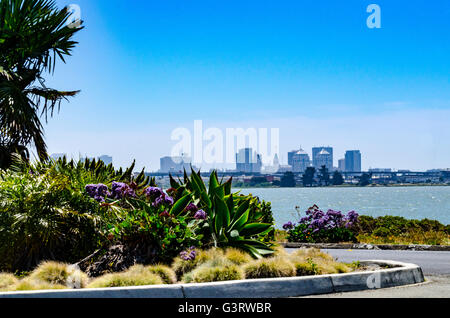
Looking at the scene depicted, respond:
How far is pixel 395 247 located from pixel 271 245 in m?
8.07

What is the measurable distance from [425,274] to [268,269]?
158 inches

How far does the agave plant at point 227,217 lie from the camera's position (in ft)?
32.2

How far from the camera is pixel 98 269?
8891mm

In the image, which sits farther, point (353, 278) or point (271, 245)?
point (271, 245)

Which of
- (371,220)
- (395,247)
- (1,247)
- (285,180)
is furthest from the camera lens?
(285,180)

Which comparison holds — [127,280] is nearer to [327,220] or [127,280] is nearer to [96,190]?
[96,190]

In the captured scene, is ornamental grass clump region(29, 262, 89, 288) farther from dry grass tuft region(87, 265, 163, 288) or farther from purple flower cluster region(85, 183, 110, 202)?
purple flower cluster region(85, 183, 110, 202)

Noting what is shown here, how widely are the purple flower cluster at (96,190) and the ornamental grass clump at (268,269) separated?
3.13 m

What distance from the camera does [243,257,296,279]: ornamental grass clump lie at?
7977 millimetres

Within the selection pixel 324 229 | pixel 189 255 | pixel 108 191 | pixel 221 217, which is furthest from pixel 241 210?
pixel 324 229

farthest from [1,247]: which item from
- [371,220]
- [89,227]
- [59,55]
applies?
[371,220]
